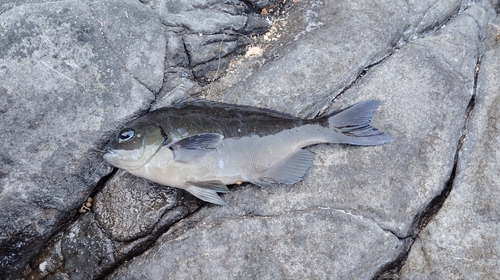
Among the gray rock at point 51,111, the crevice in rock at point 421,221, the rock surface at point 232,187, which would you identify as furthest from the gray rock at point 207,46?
the crevice in rock at point 421,221

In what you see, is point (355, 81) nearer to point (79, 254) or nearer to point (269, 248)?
point (269, 248)

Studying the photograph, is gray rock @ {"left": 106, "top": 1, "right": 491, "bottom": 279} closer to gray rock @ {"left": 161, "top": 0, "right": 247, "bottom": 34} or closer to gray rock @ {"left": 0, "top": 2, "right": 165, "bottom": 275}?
gray rock @ {"left": 161, "top": 0, "right": 247, "bottom": 34}

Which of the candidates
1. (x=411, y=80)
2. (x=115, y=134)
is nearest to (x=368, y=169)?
(x=411, y=80)

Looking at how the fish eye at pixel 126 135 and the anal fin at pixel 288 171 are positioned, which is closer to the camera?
the fish eye at pixel 126 135

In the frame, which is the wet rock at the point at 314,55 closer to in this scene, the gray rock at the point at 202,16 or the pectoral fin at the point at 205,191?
the gray rock at the point at 202,16

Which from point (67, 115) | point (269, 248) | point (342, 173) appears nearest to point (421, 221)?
point (342, 173)

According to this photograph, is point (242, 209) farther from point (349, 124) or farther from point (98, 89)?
point (98, 89)
